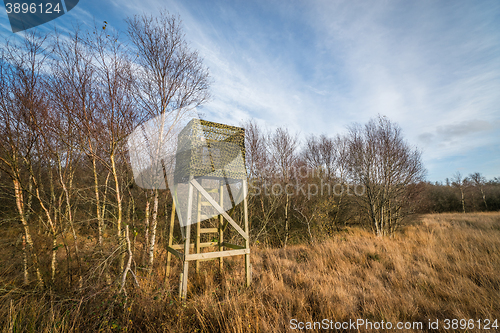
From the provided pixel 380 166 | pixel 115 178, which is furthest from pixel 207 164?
pixel 380 166

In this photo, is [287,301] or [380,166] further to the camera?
[380,166]

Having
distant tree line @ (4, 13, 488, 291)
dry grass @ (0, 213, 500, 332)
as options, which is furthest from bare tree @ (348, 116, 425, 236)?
dry grass @ (0, 213, 500, 332)

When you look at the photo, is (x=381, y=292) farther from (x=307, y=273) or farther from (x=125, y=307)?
(x=125, y=307)

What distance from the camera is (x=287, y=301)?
335cm

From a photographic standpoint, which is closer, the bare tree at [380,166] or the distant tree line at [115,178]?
the distant tree line at [115,178]

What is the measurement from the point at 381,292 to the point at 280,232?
975 centimetres

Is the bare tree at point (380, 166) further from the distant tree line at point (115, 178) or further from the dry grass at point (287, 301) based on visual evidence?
the dry grass at point (287, 301)

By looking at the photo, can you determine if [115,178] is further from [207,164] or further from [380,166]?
[380,166]

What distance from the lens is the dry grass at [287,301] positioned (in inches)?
107

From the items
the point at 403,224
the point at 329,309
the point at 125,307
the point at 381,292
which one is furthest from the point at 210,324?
the point at 403,224

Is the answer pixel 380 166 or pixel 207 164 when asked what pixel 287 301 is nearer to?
pixel 207 164

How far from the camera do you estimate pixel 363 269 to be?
4906mm

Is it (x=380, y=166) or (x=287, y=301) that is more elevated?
(x=380, y=166)

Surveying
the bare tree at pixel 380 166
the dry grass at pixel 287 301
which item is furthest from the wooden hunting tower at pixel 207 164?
the bare tree at pixel 380 166
